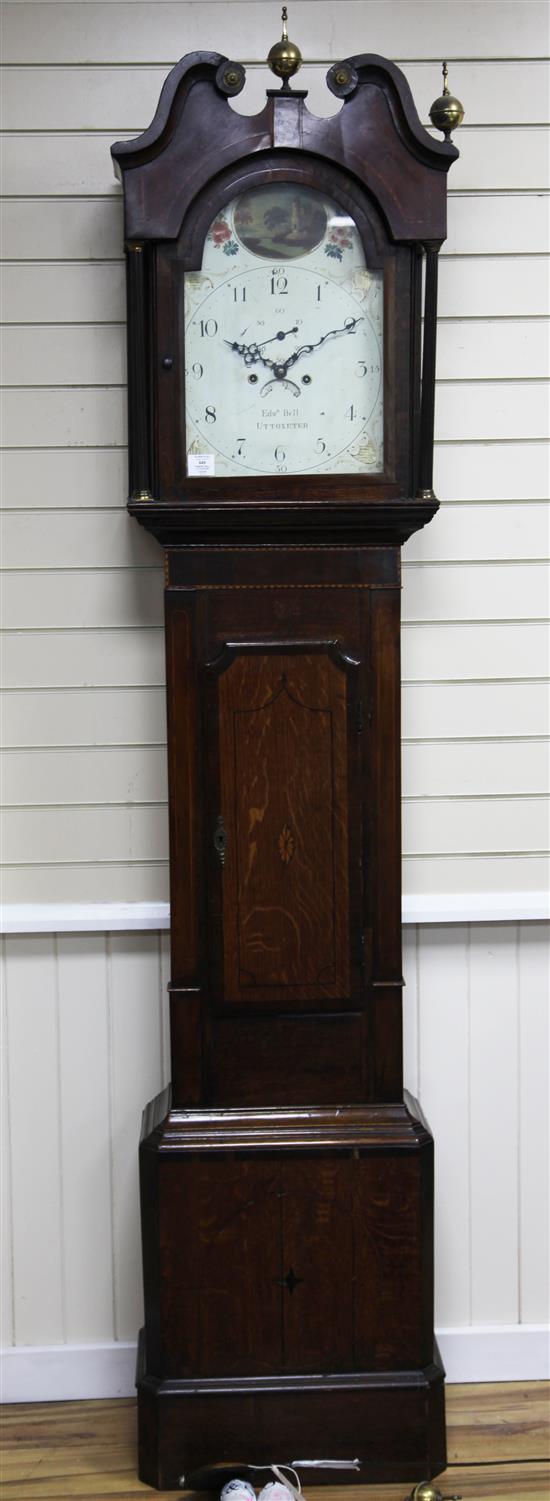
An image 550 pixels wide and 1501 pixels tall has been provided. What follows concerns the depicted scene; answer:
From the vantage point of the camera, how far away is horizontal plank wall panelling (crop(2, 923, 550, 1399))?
231 cm

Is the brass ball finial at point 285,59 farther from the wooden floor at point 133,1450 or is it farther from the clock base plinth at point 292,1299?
the wooden floor at point 133,1450

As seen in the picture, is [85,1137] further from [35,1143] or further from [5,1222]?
[5,1222]

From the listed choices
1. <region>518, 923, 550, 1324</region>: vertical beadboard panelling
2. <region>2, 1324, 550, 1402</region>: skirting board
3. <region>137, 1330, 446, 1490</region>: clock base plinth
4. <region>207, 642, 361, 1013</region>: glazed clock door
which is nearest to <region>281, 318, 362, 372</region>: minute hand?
<region>207, 642, 361, 1013</region>: glazed clock door

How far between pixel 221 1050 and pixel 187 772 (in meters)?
0.46

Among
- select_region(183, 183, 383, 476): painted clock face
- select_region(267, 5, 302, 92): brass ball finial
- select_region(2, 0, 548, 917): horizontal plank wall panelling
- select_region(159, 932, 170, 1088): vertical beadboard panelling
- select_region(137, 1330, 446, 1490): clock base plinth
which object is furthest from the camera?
select_region(159, 932, 170, 1088): vertical beadboard panelling

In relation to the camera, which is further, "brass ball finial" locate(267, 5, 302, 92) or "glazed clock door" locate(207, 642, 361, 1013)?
"glazed clock door" locate(207, 642, 361, 1013)

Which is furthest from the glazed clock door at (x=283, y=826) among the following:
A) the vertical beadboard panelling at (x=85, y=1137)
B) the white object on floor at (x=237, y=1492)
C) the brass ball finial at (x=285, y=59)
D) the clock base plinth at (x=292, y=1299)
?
the brass ball finial at (x=285, y=59)

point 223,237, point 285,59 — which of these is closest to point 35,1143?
point 223,237

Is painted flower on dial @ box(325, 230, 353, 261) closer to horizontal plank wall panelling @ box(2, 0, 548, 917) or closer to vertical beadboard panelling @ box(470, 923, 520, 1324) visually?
horizontal plank wall panelling @ box(2, 0, 548, 917)

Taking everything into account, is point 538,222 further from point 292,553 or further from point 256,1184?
A: point 256,1184

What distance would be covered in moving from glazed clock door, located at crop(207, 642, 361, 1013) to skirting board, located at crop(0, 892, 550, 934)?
0.86 ft

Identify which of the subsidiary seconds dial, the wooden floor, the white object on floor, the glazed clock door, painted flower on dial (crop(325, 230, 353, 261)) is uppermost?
painted flower on dial (crop(325, 230, 353, 261))

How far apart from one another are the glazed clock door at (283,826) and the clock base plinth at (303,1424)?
0.61m

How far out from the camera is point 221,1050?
2.06 m
